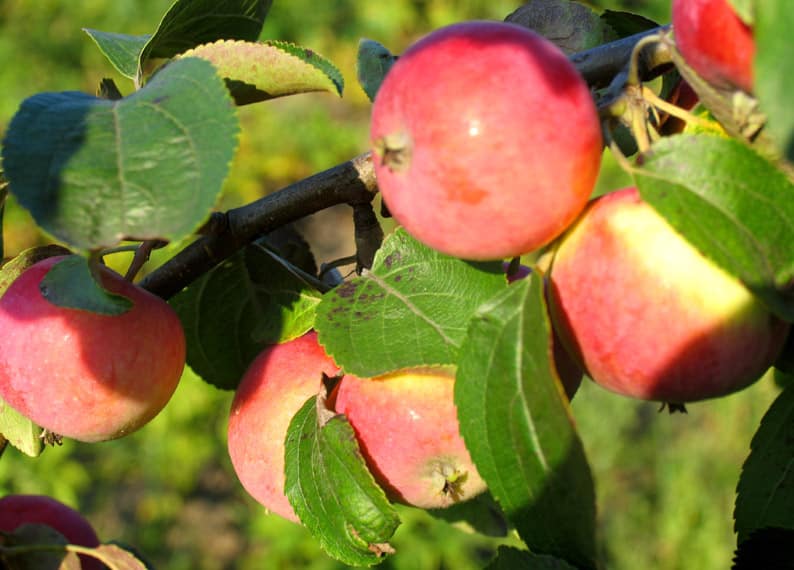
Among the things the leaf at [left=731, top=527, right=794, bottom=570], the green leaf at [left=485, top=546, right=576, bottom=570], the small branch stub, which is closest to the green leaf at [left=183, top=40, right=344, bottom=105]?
the small branch stub

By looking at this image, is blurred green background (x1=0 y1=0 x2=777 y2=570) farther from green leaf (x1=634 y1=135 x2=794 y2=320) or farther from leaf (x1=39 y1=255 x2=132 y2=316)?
green leaf (x1=634 y1=135 x2=794 y2=320)

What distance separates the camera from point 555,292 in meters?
0.72

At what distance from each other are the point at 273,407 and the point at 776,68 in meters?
0.58

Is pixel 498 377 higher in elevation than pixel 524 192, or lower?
lower

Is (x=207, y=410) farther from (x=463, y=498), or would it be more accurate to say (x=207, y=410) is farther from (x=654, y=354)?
(x=654, y=354)

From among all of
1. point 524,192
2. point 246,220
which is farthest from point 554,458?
point 246,220

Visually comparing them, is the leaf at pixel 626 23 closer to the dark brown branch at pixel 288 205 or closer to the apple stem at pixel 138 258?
the dark brown branch at pixel 288 205

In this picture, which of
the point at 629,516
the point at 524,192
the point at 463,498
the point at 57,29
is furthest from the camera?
the point at 57,29

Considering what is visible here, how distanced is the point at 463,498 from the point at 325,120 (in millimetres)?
4261

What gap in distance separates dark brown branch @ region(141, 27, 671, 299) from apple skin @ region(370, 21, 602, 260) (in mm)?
181

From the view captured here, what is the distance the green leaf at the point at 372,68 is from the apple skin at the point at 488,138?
0.27 m

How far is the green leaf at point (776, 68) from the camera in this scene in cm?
48

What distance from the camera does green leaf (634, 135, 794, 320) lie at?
62cm

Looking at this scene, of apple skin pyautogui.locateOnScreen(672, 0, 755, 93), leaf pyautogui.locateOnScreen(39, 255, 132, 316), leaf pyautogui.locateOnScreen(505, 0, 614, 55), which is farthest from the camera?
leaf pyautogui.locateOnScreen(505, 0, 614, 55)
